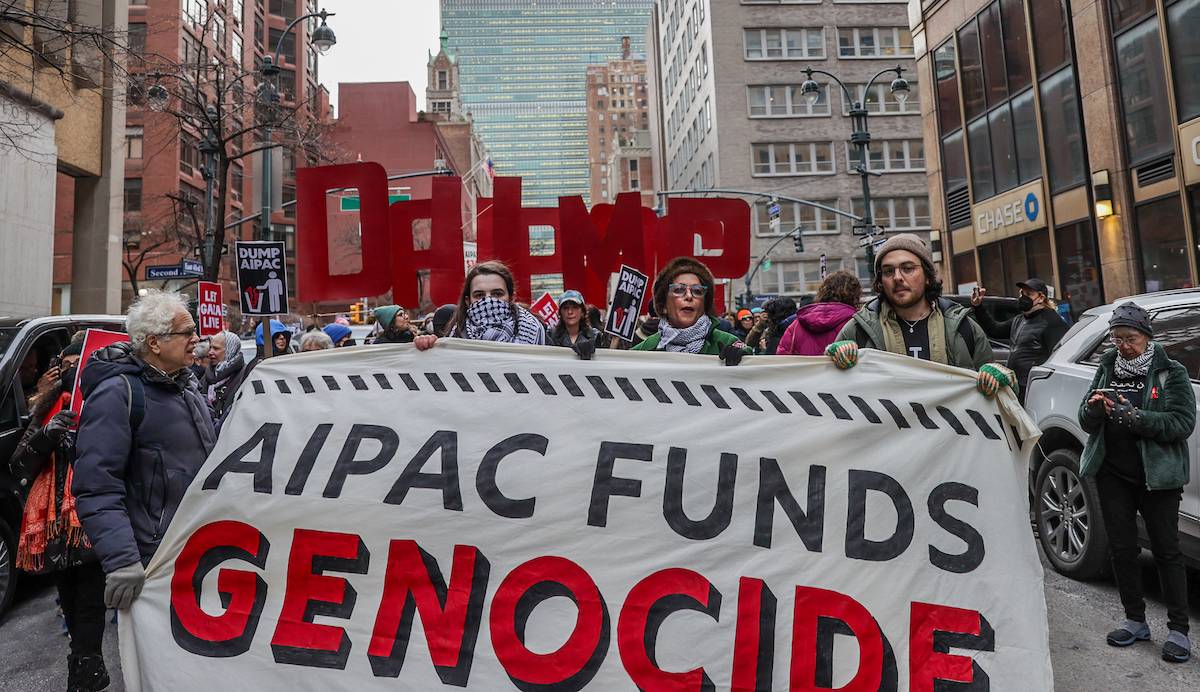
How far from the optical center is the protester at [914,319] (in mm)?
3557

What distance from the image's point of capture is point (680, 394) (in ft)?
10.7

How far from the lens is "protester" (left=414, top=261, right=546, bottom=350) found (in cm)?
418

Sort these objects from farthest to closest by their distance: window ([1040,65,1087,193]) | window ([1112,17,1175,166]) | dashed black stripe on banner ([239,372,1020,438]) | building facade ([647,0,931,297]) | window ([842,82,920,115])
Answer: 1. window ([842,82,920,115])
2. building facade ([647,0,931,297])
3. window ([1040,65,1087,193])
4. window ([1112,17,1175,166])
5. dashed black stripe on banner ([239,372,1020,438])

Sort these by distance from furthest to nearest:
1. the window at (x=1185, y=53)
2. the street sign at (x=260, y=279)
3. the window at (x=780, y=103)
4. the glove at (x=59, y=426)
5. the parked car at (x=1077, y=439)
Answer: the window at (x=780, y=103), the window at (x=1185, y=53), the street sign at (x=260, y=279), the parked car at (x=1077, y=439), the glove at (x=59, y=426)

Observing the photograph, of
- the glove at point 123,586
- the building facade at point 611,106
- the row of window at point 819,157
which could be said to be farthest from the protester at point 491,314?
the building facade at point 611,106

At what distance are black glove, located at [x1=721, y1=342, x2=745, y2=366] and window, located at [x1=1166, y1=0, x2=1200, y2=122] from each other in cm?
1695

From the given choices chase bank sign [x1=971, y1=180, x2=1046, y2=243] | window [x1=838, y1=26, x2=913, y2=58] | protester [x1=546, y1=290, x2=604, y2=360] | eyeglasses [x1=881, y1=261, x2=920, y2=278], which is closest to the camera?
eyeglasses [x1=881, y1=261, x2=920, y2=278]

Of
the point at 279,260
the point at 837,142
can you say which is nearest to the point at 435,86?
the point at 837,142

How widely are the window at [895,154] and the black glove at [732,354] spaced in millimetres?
48215

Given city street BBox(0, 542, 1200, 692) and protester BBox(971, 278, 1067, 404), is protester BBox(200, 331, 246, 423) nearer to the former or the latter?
city street BBox(0, 542, 1200, 692)

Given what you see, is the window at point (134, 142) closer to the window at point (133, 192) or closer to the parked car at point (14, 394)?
the window at point (133, 192)

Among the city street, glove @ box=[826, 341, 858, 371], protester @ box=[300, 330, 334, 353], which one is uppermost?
protester @ box=[300, 330, 334, 353]

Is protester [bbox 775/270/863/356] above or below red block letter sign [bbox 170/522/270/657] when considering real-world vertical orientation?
above

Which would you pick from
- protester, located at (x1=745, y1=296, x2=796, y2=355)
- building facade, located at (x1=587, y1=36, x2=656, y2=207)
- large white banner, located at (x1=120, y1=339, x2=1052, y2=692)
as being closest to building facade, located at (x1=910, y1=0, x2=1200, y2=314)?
protester, located at (x1=745, y1=296, x2=796, y2=355)
